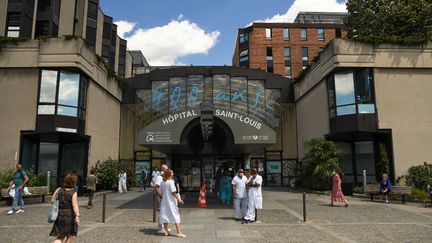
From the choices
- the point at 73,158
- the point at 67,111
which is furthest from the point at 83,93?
the point at 73,158

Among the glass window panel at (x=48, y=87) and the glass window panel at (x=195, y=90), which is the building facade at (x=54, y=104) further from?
the glass window panel at (x=195, y=90)

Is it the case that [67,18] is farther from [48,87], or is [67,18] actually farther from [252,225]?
[252,225]

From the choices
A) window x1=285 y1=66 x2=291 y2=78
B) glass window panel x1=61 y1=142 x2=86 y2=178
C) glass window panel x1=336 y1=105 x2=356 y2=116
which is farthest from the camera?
window x1=285 y1=66 x2=291 y2=78

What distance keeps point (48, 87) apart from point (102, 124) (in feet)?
17.4

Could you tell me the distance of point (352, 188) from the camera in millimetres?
22109

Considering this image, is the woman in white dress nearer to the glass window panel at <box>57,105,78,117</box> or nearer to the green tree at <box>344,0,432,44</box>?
the glass window panel at <box>57,105,78,117</box>

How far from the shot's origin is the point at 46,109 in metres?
20.2

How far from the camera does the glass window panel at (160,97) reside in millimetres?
29344

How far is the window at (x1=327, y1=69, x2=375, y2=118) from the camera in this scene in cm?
2123

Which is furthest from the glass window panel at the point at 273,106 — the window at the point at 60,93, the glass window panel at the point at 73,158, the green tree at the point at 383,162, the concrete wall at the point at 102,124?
the window at the point at 60,93

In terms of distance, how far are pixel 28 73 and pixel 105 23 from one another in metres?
28.8

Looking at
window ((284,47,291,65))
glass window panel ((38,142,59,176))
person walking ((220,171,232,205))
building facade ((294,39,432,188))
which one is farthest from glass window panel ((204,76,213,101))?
window ((284,47,291,65))

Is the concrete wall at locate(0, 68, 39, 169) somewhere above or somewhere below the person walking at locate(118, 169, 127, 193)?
above

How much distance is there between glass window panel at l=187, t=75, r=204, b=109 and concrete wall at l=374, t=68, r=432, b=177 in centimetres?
1319
